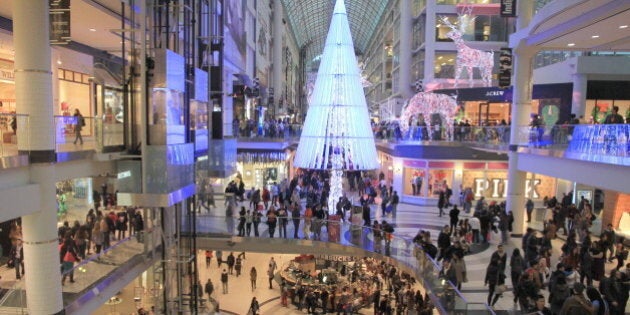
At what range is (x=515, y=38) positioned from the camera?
17.0 meters

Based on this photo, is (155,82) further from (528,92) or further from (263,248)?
(528,92)

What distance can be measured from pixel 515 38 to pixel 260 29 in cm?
2474

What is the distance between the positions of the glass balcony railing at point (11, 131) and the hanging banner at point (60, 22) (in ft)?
5.57

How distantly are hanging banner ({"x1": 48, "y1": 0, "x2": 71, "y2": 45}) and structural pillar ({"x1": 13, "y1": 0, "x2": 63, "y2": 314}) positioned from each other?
855 mm

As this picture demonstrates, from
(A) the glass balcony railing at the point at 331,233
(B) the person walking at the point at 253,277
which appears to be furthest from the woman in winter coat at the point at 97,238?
(B) the person walking at the point at 253,277

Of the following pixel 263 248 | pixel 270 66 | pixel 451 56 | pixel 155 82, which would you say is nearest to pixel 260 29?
pixel 270 66

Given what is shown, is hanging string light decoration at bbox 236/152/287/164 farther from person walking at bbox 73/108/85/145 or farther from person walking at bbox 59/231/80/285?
person walking at bbox 73/108/85/145

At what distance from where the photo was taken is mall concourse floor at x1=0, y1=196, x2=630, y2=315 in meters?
11.5

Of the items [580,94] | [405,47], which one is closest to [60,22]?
[580,94]

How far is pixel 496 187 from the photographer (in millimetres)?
26750

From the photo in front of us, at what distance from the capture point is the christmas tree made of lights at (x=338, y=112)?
19.7 m

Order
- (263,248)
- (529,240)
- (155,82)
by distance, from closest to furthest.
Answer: (155,82) → (529,240) → (263,248)

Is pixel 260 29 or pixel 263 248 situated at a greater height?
pixel 260 29

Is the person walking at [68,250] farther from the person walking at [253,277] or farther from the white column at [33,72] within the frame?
the person walking at [253,277]
